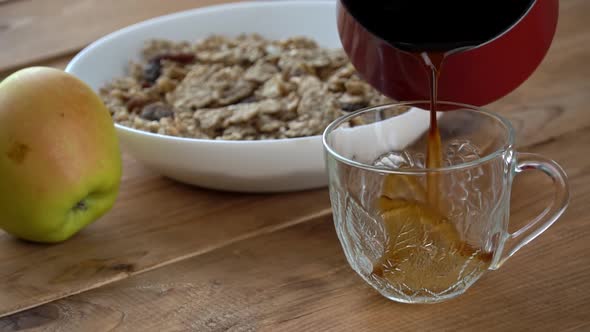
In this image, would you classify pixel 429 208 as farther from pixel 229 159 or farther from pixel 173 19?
pixel 173 19

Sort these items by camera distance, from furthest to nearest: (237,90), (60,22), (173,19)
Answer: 1. (60,22)
2. (173,19)
3. (237,90)

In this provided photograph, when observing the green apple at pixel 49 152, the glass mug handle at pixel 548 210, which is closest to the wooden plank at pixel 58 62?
the green apple at pixel 49 152

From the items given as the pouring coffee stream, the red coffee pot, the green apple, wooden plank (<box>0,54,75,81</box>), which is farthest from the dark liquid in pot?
wooden plank (<box>0,54,75,81</box>)

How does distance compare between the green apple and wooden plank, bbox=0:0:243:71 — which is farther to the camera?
wooden plank, bbox=0:0:243:71

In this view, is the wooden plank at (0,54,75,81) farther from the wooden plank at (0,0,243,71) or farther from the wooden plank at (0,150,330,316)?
the wooden plank at (0,150,330,316)

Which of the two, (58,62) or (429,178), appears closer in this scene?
(429,178)

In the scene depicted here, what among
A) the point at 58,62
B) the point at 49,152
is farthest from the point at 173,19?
the point at 49,152

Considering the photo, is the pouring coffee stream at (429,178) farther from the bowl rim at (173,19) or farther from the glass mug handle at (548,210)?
the bowl rim at (173,19)
